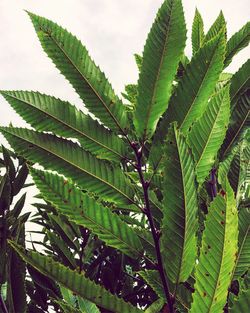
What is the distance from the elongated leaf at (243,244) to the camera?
105cm

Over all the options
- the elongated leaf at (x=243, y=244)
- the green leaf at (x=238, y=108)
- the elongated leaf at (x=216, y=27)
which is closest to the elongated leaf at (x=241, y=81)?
the green leaf at (x=238, y=108)

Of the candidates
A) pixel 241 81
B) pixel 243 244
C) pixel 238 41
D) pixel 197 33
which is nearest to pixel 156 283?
pixel 243 244

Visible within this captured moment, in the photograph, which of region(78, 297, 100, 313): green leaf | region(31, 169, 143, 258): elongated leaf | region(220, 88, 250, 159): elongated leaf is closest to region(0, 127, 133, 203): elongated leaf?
region(31, 169, 143, 258): elongated leaf

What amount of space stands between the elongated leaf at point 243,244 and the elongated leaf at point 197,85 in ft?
0.92

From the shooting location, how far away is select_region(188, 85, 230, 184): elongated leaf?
1.17 meters

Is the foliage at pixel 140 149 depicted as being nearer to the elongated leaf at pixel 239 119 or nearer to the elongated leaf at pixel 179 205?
the elongated leaf at pixel 179 205

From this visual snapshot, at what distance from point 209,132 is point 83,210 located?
1.15ft

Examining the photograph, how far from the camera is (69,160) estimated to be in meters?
1.22

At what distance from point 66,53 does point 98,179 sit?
0.33 metres

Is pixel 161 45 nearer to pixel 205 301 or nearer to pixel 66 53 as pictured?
pixel 66 53

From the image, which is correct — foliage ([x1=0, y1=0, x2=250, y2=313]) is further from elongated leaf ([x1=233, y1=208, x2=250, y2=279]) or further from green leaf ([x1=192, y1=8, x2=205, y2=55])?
green leaf ([x1=192, y1=8, x2=205, y2=55])

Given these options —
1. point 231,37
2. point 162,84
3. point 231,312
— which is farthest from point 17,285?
point 231,37

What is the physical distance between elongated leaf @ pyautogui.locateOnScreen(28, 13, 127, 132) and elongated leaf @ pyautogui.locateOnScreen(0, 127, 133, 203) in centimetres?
13

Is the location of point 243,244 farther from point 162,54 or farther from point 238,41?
point 238,41
